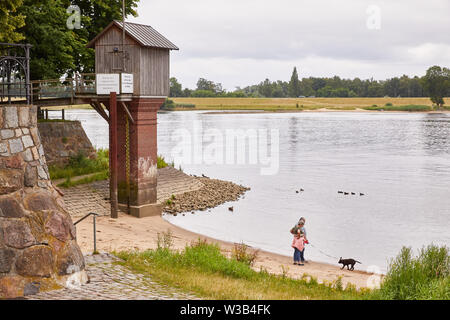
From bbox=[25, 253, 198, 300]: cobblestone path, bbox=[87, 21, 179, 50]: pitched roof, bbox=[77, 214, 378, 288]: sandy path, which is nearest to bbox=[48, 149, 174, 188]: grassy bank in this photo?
bbox=[77, 214, 378, 288]: sandy path

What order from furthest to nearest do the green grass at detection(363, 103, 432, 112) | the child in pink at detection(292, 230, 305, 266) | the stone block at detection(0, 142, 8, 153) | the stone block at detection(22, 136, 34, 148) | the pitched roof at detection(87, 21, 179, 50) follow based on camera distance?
the green grass at detection(363, 103, 432, 112)
the pitched roof at detection(87, 21, 179, 50)
the child in pink at detection(292, 230, 305, 266)
the stone block at detection(22, 136, 34, 148)
the stone block at detection(0, 142, 8, 153)

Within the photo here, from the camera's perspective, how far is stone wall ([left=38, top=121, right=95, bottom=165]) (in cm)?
3394

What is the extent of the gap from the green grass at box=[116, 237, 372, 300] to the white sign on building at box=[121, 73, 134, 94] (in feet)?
39.9

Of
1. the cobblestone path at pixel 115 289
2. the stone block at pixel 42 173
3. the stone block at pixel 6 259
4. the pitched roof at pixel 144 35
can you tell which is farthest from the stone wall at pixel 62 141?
the stone block at pixel 6 259

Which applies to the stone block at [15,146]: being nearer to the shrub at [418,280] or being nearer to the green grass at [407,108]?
the shrub at [418,280]

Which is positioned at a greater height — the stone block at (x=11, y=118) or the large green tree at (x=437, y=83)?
the large green tree at (x=437, y=83)

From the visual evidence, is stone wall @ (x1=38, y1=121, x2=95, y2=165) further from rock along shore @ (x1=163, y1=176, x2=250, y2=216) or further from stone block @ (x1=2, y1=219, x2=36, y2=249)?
stone block @ (x1=2, y1=219, x2=36, y2=249)

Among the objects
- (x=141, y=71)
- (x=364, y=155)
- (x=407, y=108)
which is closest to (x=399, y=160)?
(x=364, y=155)

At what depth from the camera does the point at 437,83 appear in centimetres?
16450

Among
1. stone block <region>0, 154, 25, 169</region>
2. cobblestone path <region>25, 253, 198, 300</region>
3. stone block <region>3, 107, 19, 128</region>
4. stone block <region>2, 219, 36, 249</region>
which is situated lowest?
cobblestone path <region>25, 253, 198, 300</region>

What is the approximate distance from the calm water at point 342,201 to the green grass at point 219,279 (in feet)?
33.2

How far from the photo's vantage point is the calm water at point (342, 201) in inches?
1217

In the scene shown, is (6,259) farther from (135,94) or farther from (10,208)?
(135,94)

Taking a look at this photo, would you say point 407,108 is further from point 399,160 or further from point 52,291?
point 52,291
